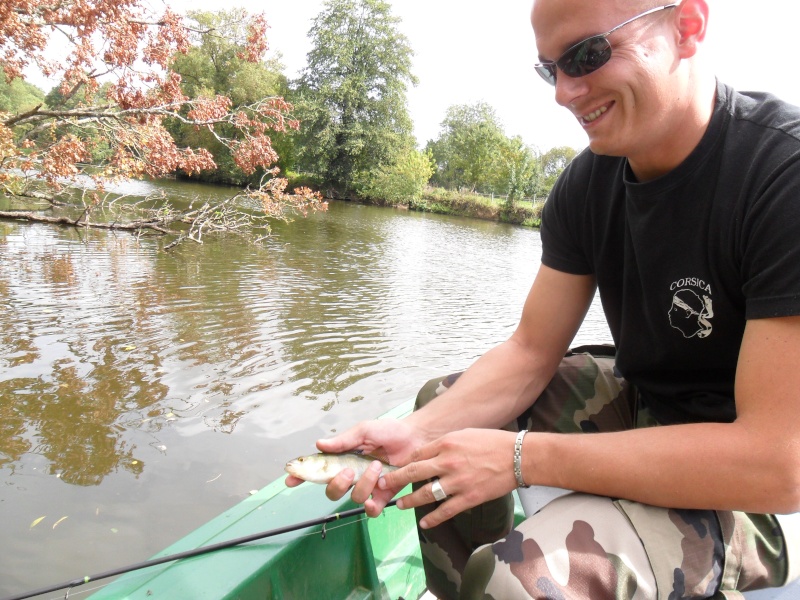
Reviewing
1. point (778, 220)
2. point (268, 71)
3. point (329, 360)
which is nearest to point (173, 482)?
point (329, 360)

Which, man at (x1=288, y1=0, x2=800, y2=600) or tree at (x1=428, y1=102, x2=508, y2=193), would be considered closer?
man at (x1=288, y1=0, x2=800, y2=600)

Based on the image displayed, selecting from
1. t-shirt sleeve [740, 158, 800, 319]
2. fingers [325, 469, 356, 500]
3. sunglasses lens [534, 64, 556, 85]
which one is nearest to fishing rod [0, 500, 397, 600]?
fingers [325, 469, 356, 500]

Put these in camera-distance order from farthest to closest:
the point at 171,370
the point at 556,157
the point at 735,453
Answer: the point at 556,157
the point at 171,370
the point at 735,453

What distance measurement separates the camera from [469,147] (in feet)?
203

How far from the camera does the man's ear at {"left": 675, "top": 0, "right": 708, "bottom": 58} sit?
4.73ft

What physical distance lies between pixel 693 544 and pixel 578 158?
1367 millimetres

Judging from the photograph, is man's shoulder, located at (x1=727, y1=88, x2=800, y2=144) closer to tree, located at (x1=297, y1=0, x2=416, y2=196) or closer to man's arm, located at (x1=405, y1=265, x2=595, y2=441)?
man's arm, located at (x1=405, y1=265, x2=595, y2=441)

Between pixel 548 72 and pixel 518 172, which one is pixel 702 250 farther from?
pixel 518 172

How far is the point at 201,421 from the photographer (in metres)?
4.49

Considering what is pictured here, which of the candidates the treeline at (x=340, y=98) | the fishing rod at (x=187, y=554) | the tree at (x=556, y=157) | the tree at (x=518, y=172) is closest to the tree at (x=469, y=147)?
the tree at (x=518, y=172)

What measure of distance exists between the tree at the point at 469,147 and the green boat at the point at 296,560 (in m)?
56.9

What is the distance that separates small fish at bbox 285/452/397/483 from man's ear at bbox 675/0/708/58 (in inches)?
58.8

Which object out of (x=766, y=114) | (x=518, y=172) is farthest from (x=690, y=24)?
(x=518, y=172)

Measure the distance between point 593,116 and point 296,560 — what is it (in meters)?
1.69
